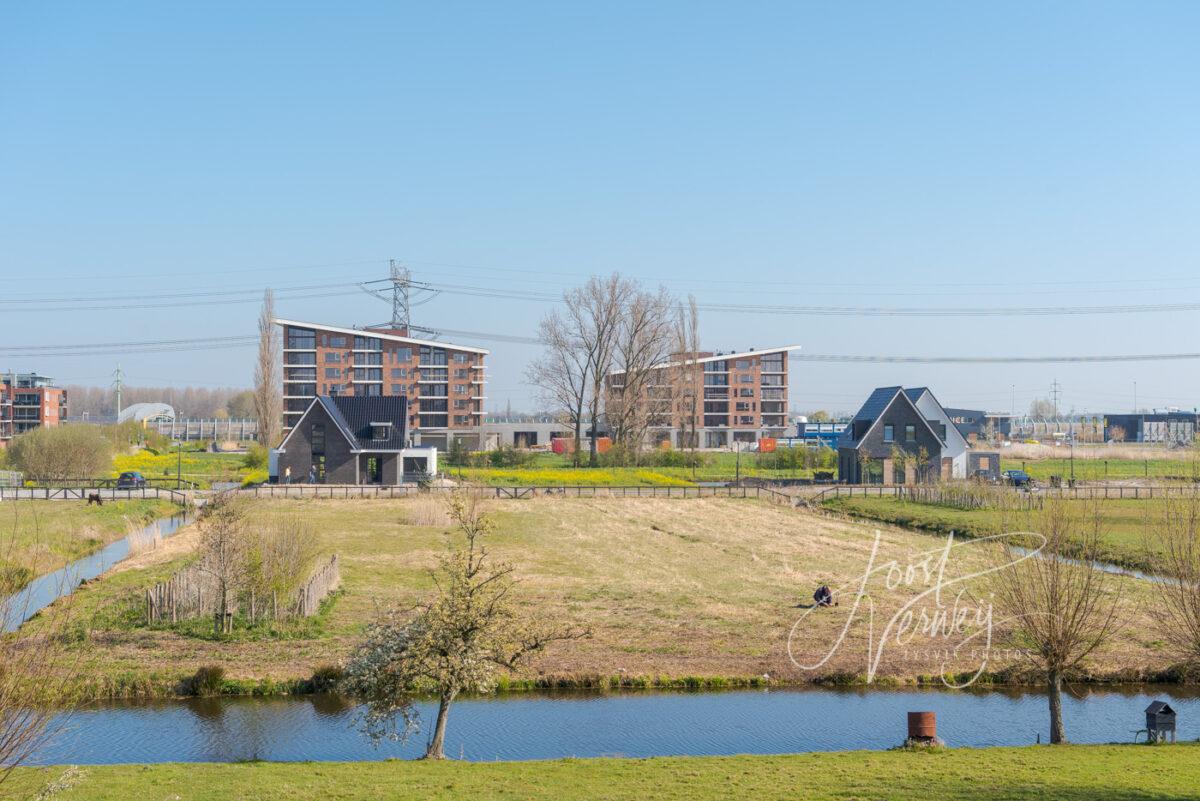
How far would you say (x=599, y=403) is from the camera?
8462 centimetres

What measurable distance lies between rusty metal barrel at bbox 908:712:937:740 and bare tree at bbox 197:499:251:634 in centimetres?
1533

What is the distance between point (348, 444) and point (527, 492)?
12.0 m

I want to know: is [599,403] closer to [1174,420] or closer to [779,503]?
[779,503]

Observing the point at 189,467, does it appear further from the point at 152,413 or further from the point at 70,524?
the point at 152,413

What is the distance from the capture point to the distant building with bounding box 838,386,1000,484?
66312 millimetres

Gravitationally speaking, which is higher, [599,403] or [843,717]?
[599,403]

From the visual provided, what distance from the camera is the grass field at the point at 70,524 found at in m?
34.9

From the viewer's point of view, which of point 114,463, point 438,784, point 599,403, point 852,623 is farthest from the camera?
point 599,403

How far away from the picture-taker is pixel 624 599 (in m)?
28.6

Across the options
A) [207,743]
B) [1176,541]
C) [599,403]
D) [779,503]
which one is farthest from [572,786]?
[599,403]

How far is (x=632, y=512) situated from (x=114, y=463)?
4477 cm

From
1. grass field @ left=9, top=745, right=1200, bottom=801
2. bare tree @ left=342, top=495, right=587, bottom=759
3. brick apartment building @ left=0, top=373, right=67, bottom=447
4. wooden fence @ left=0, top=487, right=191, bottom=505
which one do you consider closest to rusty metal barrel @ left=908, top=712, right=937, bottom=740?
grass field @ left=9, top=745, right=1200, bottom=801

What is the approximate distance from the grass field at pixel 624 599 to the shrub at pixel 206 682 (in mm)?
392

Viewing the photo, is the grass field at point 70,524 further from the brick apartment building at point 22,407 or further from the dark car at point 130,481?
the brick apartment building at point 22,407
